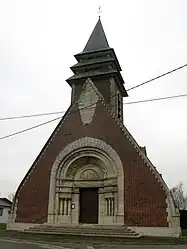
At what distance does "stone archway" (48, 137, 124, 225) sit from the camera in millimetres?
18984

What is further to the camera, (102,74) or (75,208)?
(102,74)

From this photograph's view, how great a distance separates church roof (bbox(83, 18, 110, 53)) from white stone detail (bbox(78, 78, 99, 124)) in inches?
205

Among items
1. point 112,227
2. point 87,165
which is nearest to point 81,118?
point 87,165

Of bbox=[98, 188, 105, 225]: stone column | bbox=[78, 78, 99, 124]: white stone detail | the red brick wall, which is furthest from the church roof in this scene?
bbox=[98, 188, 105, 225]: stone column

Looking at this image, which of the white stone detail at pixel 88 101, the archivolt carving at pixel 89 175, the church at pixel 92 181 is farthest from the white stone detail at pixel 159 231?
the white stone detail at pixel 88 101

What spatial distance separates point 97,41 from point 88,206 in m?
14.4

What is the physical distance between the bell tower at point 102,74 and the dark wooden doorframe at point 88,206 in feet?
19.7

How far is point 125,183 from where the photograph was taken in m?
18.5

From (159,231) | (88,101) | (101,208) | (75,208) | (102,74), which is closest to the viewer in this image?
(159,231)

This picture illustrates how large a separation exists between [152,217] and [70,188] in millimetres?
5547

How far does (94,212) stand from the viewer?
19.7m

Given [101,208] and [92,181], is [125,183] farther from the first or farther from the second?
[92,181]

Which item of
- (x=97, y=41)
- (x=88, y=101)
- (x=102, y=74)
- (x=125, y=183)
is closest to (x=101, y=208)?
(x=125, y=183)

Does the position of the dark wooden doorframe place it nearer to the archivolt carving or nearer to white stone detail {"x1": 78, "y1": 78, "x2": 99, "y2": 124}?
the archivolt carving
